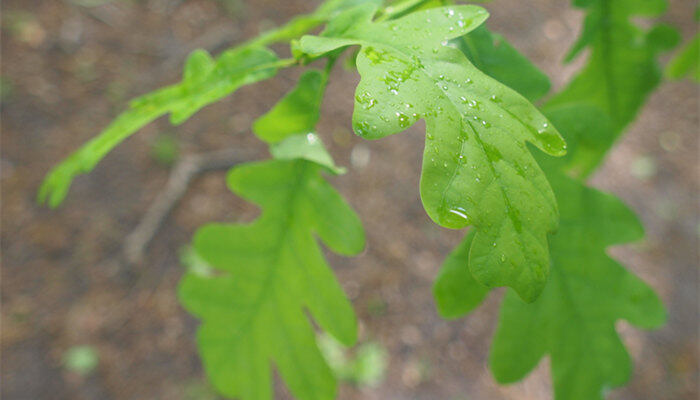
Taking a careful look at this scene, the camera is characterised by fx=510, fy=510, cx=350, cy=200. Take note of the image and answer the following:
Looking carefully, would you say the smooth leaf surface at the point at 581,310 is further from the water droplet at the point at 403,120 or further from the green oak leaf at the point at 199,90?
the green oak leaf at the point at 199,90

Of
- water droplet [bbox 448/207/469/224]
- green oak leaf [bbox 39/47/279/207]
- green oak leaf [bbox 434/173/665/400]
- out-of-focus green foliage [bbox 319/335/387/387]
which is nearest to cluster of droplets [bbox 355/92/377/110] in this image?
water droplet [bbox 448/207/469/224]

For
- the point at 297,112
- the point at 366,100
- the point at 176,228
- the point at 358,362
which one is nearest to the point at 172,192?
the point at 176,228

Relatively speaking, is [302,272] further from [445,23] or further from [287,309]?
[445,23]

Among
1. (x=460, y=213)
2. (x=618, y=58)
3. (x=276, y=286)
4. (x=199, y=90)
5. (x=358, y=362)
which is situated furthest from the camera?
(x=358, y=362)

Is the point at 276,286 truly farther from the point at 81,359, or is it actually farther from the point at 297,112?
the point at 81,359

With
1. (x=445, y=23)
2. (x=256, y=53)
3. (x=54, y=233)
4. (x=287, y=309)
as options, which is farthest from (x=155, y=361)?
(x=445, y=23)

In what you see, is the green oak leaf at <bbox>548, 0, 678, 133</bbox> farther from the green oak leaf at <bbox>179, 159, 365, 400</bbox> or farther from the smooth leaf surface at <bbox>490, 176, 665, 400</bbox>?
the green oak leaf at <bbox>179, 159, 365, 400</bbox>
